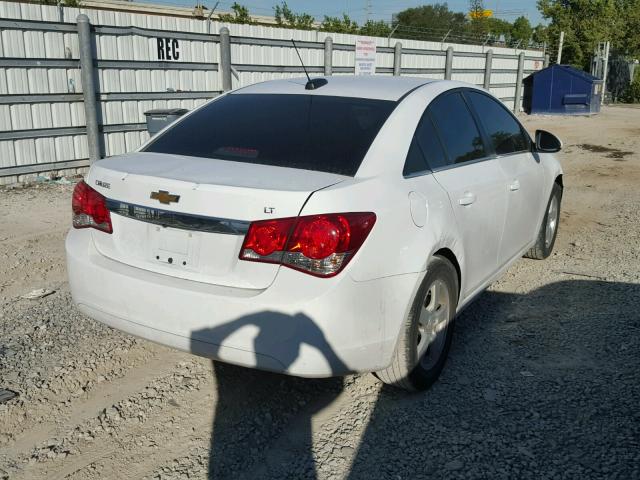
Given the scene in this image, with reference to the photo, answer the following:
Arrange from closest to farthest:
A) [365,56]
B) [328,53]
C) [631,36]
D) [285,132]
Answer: [285,132]
[328,53]
[365,56]
[631,36]

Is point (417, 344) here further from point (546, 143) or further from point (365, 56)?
point (365, 56)

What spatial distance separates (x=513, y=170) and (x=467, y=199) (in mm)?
988

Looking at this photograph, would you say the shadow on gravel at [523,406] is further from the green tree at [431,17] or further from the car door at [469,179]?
the green tree at [431,17]

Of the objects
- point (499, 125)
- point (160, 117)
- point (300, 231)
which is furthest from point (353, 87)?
point (160, 117)

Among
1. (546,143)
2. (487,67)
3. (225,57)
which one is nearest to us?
(546,143)

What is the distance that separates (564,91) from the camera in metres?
22.0

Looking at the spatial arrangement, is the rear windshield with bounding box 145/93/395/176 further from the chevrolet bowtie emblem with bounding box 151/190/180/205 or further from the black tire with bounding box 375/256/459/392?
the black tire with bounding box 375/256/459/392

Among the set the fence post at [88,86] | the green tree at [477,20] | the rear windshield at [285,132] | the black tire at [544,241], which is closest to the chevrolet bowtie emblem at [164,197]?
the rear windshield at [285,132]

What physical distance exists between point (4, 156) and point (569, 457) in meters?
8.38

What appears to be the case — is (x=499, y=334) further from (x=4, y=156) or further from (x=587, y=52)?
(x=587, y=52)

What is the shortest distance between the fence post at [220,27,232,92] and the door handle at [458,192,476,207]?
349 inches

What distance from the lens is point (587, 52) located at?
30438mm

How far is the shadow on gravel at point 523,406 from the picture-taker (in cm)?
287

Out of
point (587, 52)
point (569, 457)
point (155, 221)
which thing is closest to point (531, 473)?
point (569, 457)
